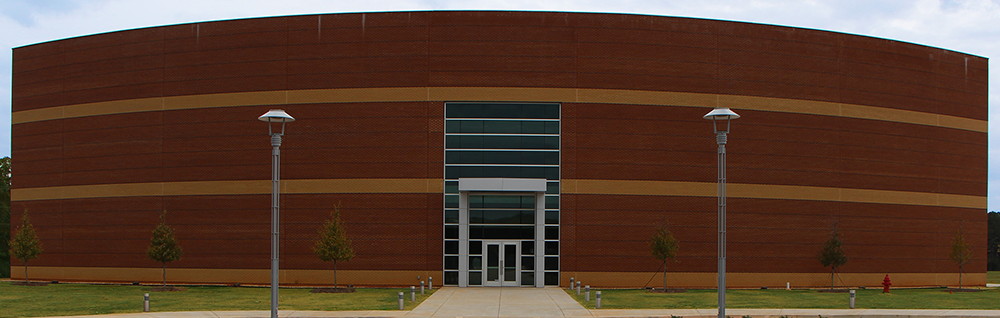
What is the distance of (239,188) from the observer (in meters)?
33.2

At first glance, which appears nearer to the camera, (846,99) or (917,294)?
(917,294)

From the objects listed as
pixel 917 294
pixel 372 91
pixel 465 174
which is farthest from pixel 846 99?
pixel 372 91

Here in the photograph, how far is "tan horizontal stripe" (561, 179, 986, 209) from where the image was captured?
31938mm

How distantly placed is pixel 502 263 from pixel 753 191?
465 inches

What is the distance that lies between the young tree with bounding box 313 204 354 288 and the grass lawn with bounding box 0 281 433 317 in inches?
60.4

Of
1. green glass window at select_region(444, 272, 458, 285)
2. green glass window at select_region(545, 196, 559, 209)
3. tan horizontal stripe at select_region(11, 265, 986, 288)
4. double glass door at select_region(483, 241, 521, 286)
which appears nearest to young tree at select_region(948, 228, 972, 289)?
tan horizontal stripe at select_region(11, 265, 986, 288)

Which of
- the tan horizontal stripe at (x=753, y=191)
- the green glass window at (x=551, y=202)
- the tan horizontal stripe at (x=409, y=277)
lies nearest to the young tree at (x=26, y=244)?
the tan horizontal stripe at (x=409, y=277)

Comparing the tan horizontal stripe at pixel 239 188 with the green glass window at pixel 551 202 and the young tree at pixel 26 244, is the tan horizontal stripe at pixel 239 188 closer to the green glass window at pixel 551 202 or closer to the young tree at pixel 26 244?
the young tree at pixel 26 244

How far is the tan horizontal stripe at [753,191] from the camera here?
31.9m

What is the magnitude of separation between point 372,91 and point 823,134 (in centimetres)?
2079

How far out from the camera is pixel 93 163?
1403 inches

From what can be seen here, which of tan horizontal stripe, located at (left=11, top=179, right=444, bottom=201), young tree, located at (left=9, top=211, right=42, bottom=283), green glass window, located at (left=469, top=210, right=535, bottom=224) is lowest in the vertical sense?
young tree, located at (left=9, top=211, right=42, bottom=283)

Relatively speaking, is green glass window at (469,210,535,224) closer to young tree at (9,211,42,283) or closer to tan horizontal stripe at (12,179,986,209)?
tan horizontal stripe at (12,179,986,209)

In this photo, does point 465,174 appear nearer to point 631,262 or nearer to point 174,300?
point 631,262
